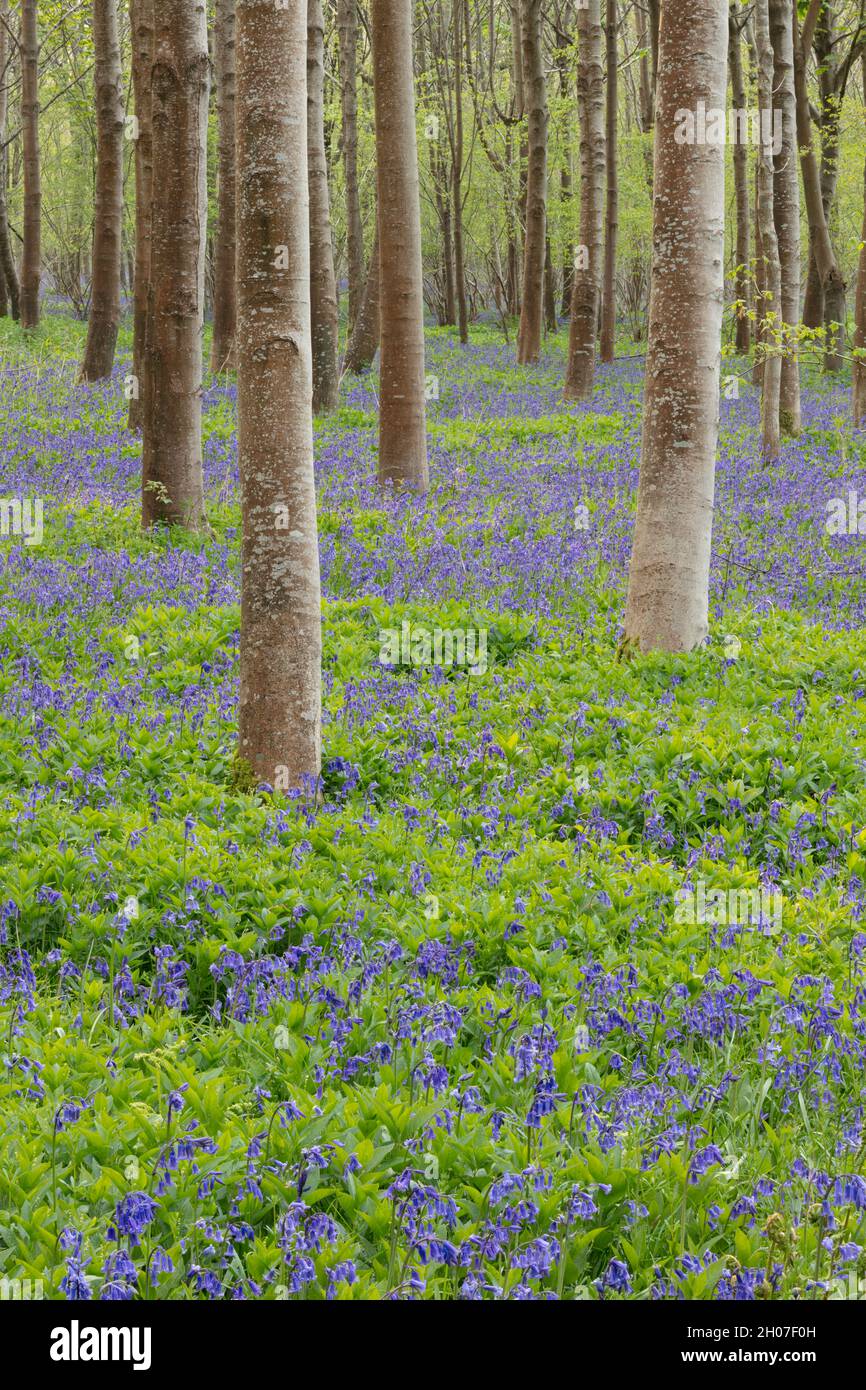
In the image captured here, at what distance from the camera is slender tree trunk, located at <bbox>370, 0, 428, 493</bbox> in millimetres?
12500

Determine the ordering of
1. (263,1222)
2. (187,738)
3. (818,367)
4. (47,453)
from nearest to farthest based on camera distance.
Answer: (263,1222)
(187,738)
(47,453)
(818,367)

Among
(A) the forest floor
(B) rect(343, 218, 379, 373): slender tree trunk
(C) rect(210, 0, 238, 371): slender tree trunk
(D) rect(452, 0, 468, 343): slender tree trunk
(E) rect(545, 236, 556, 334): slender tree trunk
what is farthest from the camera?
(E) rect(545, 236, 556, 334): slender tree trunk

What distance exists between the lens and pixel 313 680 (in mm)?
6297

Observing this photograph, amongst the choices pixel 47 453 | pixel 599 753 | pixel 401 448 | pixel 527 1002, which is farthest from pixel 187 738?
pixel 47 453

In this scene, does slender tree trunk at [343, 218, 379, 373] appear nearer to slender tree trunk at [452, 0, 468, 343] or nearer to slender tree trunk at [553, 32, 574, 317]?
slender tree trunk at [452, 0, 468, 343]

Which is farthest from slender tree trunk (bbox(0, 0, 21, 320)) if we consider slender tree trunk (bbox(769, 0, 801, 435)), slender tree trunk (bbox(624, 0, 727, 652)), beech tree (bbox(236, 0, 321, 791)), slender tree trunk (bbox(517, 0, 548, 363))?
beech tree (bbox(236, 0, 321, 791))

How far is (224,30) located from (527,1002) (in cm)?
2039

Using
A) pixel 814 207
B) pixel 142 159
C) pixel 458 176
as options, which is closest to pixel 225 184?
pixel 142 159

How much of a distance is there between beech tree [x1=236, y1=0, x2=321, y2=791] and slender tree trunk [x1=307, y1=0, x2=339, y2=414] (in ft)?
38.2

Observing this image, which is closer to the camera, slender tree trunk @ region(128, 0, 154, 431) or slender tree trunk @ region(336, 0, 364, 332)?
slender tree trunk @ region(128, 0, 154, 431)

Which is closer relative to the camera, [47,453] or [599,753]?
[599,753]

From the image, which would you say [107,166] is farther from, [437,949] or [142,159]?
[437,949]

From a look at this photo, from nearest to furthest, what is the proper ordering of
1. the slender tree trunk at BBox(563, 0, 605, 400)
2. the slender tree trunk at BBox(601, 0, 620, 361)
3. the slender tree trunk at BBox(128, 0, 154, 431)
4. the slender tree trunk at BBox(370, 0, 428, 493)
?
the slender tree trunk at BBox(370, 0, 428, 493), the slender tree trunk at BBox(128, 0, 154, 431), the slender tree trunk at BBox(563, 0, 605, 400), the slender tree trunk at BBox(601, 0, 620, 361)

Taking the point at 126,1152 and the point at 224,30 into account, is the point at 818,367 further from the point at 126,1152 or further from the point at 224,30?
the point at 126,1152
